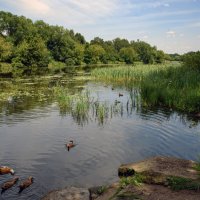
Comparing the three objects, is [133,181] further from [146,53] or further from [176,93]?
[146,53]

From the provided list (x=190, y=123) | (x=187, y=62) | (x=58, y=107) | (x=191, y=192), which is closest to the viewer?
(x=191, y=192)

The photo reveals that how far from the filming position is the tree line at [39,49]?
7100 centimetres

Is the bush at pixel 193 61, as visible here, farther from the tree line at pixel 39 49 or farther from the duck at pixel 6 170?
the tree line at pixel 39 49

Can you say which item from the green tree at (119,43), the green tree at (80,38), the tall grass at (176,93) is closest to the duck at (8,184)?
the tall grass at (176,93)

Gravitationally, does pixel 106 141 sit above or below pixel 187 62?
below

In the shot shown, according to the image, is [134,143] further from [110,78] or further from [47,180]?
[110,78]

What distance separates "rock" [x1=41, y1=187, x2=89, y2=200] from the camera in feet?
28.5

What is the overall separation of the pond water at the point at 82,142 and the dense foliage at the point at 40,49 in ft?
150

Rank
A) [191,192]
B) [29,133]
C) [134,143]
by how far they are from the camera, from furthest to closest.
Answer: [29,133], [134,143], [191,192]

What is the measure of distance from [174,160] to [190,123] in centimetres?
802

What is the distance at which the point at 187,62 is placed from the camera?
3119cm

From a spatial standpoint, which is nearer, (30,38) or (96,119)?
(96,119)

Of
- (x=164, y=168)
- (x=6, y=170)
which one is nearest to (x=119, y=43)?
(x=6, y=170)

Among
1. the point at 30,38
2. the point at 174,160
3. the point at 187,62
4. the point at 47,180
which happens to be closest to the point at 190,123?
the point at 174,160
